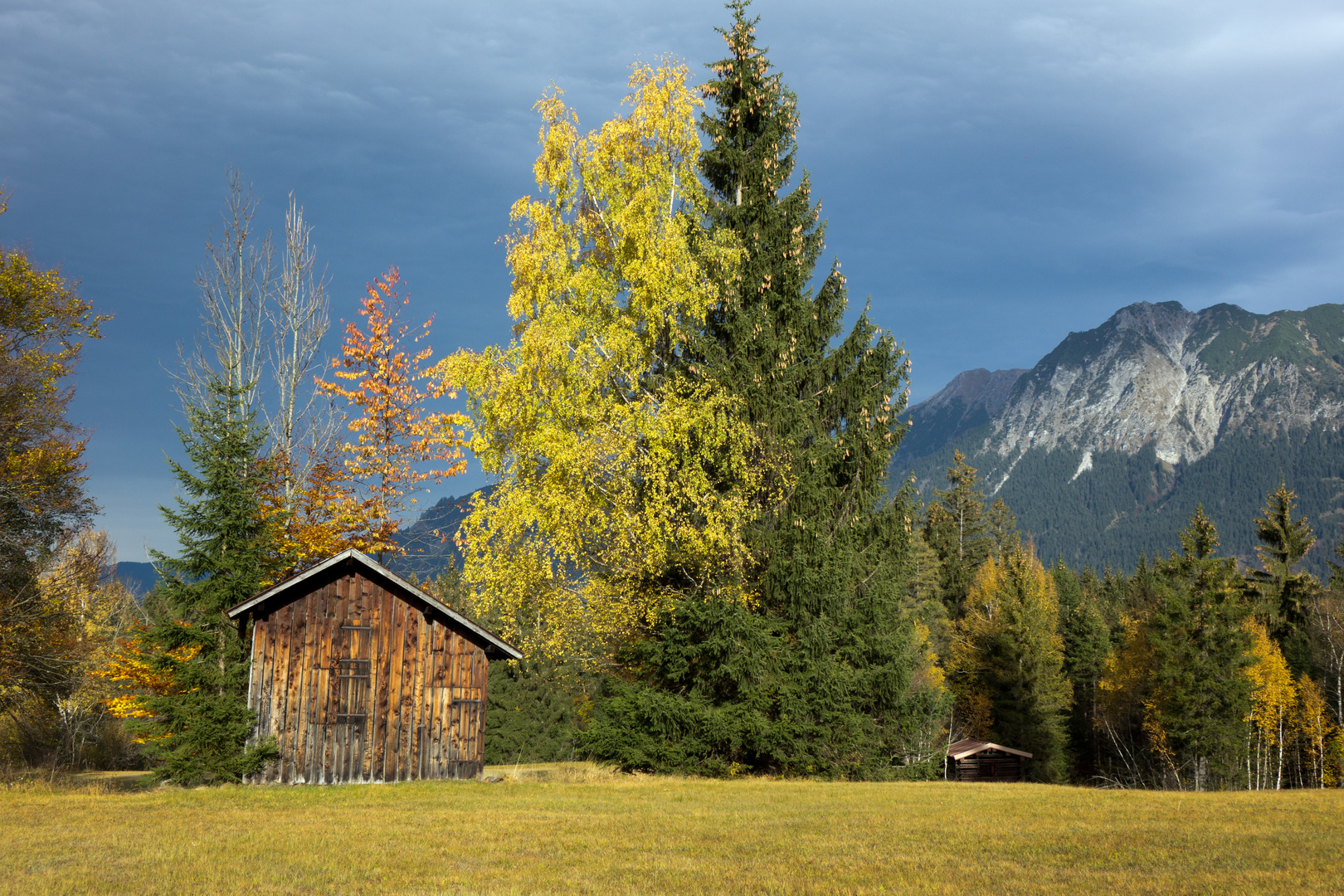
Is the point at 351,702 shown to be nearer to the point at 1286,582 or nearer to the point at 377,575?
the point at 377,575

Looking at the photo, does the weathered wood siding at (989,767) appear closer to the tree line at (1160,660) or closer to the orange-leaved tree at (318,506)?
the tree line at (1160,660)

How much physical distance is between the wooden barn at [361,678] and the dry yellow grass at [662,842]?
6.50 ft

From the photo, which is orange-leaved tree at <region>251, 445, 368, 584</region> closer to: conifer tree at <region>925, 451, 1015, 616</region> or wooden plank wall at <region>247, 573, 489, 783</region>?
wooden plank wall at <region>247, 573, 489, 783</region>

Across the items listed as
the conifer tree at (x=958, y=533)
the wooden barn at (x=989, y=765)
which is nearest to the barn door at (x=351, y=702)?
the wooden barn at (x=989, y=765)

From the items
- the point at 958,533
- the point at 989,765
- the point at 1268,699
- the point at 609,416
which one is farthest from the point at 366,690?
the point at 958,533

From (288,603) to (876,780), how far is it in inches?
593

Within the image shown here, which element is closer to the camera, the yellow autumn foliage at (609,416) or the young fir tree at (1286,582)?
the yellow autumn foliage at (609,416)

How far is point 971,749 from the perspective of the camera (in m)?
51.1

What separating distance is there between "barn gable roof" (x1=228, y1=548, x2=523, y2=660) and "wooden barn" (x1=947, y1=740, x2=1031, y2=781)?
126 ft

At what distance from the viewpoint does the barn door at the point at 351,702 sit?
2125cm

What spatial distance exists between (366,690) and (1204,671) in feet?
129

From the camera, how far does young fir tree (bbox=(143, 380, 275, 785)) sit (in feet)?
65.9

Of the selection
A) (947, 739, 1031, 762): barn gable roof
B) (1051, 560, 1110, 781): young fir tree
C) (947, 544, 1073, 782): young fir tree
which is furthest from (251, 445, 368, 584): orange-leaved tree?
(1051, 560, 1110, 781): young fir tree

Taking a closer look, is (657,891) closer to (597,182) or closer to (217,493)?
(217,493)
